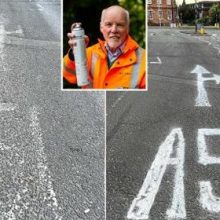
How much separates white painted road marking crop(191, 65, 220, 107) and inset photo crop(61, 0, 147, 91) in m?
3.71

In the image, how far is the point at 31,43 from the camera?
842cm

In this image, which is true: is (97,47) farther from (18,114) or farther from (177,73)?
(177,73)

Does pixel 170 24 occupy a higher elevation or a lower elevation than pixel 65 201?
higher

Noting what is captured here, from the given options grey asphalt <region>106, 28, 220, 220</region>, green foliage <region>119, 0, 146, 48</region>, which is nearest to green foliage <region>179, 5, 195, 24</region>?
grey asphalt <region>106, 28, 220, 220</region>

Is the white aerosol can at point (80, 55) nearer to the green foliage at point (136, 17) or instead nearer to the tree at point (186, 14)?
the green foliage at point (136, 17)

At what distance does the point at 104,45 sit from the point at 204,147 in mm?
2678

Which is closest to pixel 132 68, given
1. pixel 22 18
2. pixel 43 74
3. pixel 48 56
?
pixel 43 74

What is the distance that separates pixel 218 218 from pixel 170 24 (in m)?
1.80

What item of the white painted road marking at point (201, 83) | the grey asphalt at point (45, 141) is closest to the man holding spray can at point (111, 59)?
the grey asphalt at point (45, 141)

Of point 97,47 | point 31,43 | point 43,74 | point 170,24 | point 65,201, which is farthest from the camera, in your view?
point 31,43

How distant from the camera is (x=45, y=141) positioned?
18.9 ft

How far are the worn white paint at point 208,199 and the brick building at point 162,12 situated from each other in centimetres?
167

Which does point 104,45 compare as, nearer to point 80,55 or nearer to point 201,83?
point 80,55

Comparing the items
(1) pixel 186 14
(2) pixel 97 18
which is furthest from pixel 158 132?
(2) pixel 97 18
